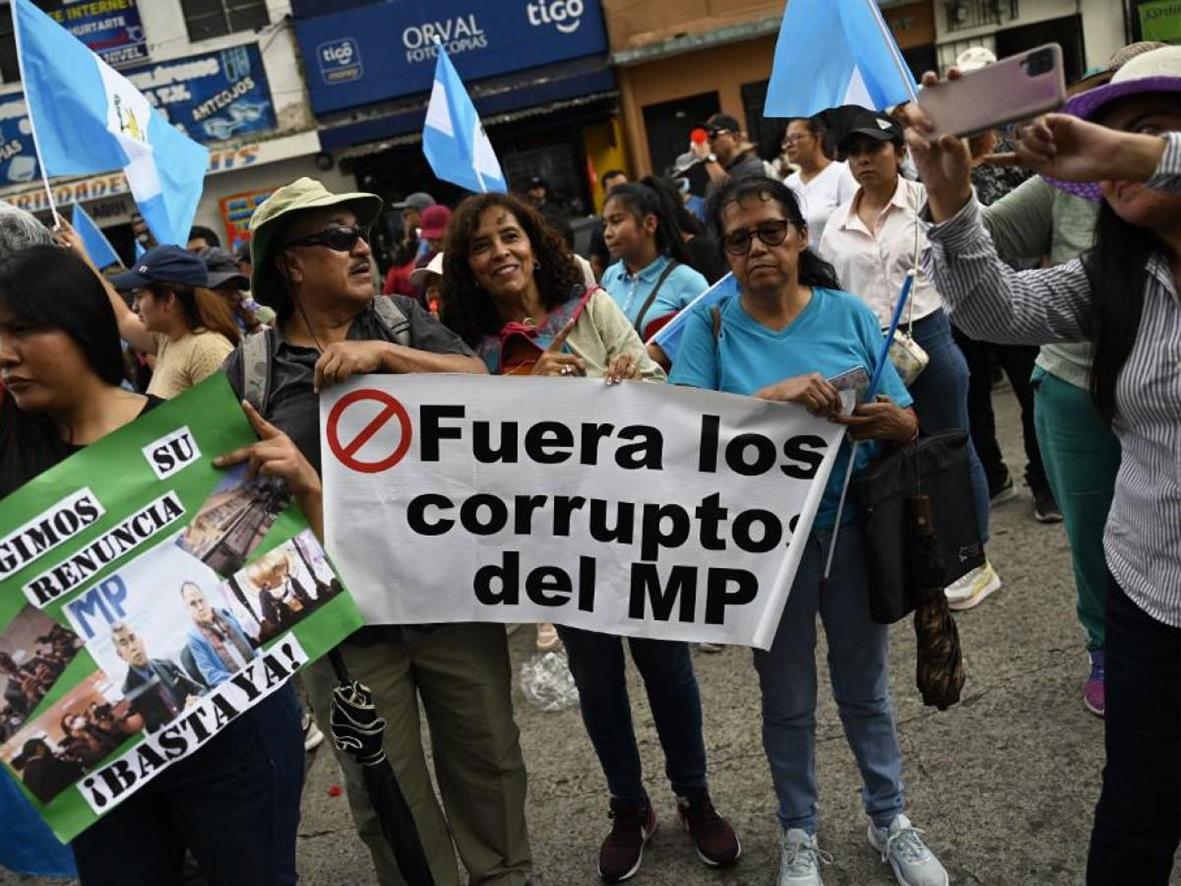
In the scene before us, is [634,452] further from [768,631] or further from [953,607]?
[953,607]

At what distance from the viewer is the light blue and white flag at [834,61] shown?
3189 millimetres

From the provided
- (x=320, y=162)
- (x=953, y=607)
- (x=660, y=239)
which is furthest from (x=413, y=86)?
(x=953, y=607)

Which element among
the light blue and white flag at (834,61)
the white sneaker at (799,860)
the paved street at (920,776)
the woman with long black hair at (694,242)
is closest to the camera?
the white sneaker at (799,860)

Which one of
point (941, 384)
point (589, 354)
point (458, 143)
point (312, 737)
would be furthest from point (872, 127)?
point (312, 737)

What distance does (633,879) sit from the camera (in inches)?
122

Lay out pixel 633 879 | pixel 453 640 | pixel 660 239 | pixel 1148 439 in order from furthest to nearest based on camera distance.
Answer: pixel 660 239
pixel 633 879
pixel 453 640
pixel 1148 439

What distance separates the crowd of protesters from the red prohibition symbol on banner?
0.18 feet

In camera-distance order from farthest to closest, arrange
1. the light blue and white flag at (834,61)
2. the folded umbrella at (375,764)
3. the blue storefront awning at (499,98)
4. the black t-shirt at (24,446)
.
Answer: the blue storefront awning at (499,98) < the light blue and white flag at (834,61) < the folded umbrella at (375,764) < the black t-shirt at (24,446)

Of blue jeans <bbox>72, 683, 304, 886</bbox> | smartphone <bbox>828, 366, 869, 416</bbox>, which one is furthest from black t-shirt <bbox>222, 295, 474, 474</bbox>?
smartphone <bbox>828, 366, 869, 416</bbox>

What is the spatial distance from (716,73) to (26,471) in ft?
57.1

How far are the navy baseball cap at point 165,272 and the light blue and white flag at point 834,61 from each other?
7.32 ft

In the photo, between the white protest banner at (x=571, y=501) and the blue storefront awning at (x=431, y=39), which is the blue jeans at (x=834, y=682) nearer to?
the white protest banner at (x=571, y=501)

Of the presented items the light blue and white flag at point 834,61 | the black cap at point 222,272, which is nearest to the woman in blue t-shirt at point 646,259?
the light blue and white flag at point 834,61

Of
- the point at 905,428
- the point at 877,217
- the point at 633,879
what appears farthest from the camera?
the point at 877,217
